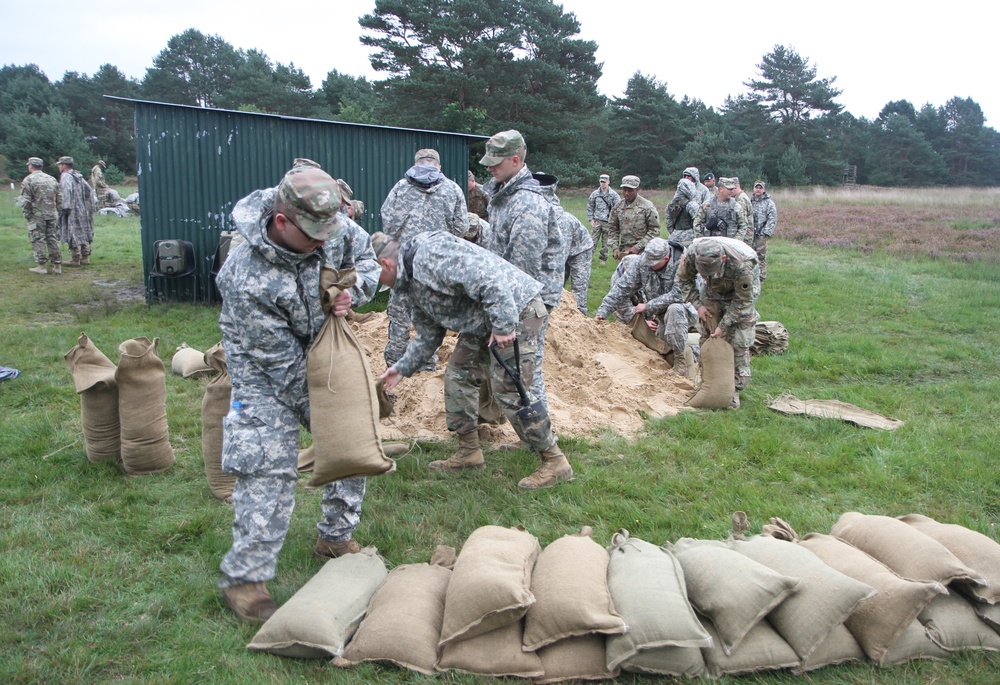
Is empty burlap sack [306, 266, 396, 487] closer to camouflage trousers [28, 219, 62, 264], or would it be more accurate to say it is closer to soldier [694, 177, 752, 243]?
soldier [694, 177, 752, 243]

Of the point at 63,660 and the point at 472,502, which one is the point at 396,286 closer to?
the point at 472,502

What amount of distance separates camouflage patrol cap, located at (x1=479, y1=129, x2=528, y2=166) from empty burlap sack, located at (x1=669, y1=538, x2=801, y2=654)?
311 cm

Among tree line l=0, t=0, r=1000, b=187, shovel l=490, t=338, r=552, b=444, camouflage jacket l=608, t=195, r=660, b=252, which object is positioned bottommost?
shovel l=490, t=338, r=552, b=444

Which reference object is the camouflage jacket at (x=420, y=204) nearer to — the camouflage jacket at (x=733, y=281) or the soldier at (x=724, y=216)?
the camouflage jacket at (x=733, y=281)

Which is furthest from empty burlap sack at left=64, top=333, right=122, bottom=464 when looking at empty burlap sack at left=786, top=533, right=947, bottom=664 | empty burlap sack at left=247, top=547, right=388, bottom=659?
empty burlap sack at left=786, top=533, right=947, bottom=664

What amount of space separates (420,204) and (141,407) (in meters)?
3.44

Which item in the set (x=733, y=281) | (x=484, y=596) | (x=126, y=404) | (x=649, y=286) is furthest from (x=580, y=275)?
(x=484, y=596)

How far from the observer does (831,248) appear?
1942 centimetres

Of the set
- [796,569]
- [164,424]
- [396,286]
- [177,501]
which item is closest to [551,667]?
[796,569]

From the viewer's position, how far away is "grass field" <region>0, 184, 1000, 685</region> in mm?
2975

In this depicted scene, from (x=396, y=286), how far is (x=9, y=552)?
7.66 feet

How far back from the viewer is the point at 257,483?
3.21 metres

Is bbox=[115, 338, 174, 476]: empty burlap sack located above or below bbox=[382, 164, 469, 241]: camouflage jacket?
below

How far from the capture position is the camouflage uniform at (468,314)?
3996mm
